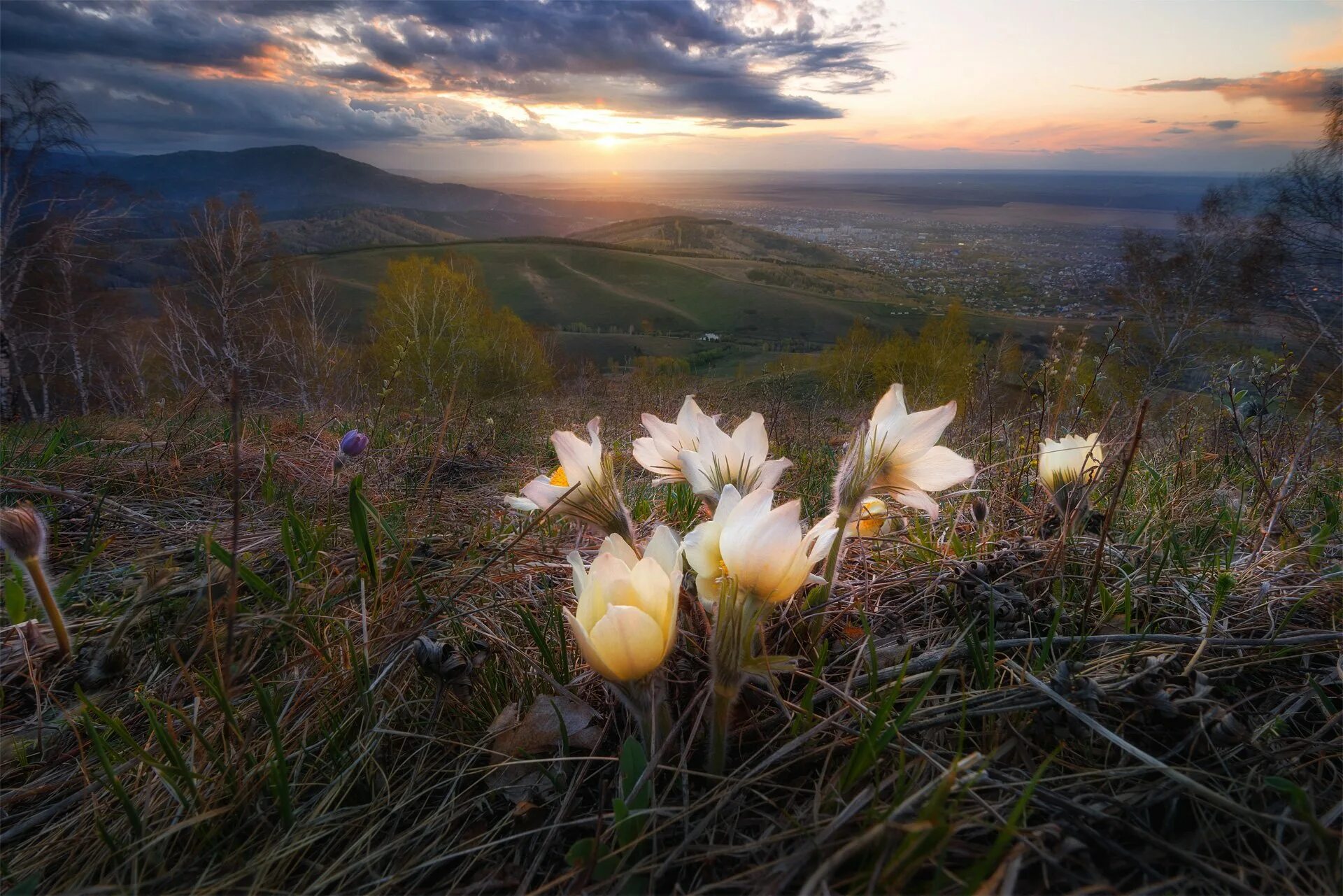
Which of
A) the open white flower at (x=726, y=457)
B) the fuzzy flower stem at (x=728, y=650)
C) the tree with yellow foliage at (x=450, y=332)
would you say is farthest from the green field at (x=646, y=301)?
the fuzzy flower stem at (x=728, y=650)

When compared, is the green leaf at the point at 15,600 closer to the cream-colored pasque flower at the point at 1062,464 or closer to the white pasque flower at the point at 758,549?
the white pasque flower at the point at 758,549

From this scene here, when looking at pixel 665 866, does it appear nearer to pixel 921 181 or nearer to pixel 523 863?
pixel 523 863

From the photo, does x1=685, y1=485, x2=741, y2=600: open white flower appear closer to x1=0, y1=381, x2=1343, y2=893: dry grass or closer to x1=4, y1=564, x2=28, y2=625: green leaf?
x1=0, y1=381, x2=1343, y2=893: dry grass

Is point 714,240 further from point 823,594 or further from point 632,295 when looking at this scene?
point 823,594

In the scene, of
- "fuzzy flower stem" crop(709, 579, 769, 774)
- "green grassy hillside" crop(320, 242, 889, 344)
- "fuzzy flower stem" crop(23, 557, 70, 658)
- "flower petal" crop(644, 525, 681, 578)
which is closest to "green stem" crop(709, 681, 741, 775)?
"fuzzy flower stem" crop(709, 579, 769, 774)

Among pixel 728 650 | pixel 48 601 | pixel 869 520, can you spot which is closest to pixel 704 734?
pixel 728 650

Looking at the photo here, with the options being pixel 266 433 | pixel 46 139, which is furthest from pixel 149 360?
pixel 266 433
